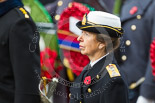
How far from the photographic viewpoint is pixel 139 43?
537 centimetres

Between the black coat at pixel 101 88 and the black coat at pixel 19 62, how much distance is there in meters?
0.37

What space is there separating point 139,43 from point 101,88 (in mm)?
1995

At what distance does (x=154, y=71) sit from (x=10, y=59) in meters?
1.84

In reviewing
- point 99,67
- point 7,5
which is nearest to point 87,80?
point 99,67

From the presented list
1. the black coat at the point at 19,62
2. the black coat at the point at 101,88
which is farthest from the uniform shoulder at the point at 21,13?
the black coat at the point at 101,88

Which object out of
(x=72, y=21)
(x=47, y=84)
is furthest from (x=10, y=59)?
(x=72, y=21)

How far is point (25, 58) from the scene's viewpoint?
378 centimetres

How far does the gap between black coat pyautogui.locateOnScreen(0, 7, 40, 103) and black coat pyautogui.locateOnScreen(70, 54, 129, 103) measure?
0.37 meters

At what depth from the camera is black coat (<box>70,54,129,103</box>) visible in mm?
3436

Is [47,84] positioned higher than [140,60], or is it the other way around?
[47,84]

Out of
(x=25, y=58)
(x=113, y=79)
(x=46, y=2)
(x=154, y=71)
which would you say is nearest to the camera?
(x=113, y=79)

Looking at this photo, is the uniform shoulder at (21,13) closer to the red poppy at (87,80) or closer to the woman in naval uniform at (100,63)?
the woman in naval uniform at (100,63)

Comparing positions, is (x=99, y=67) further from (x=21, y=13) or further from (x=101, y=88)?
(x=21, y=13)

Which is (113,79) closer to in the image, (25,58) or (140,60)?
(25,58)
